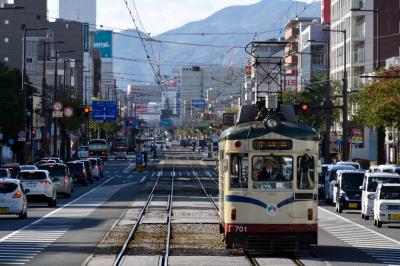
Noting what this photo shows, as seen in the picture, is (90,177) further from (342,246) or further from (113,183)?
(342,246)

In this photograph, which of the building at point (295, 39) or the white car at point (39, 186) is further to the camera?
the building at point (295, 39)

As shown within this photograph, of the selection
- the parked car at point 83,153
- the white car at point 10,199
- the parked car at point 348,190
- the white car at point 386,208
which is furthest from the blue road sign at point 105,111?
the white car at point 386,208

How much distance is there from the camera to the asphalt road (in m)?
24.0

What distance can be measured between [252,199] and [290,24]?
14043cm

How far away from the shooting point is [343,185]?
4456 cm

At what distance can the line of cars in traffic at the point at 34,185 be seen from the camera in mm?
36906

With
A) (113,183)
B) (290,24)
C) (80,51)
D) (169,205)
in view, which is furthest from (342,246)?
(80,51)

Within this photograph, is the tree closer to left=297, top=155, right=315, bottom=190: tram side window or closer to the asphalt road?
the asphalt road

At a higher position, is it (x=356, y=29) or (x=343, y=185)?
(x=356, y=29)

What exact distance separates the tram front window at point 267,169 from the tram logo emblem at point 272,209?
41 cm

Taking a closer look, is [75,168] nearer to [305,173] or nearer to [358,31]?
[358,31]

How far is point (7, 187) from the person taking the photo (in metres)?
37.2

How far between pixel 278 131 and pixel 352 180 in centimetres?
2120

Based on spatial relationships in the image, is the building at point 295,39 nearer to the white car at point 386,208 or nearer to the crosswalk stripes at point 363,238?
the crosswalk stripes at point 363,238
